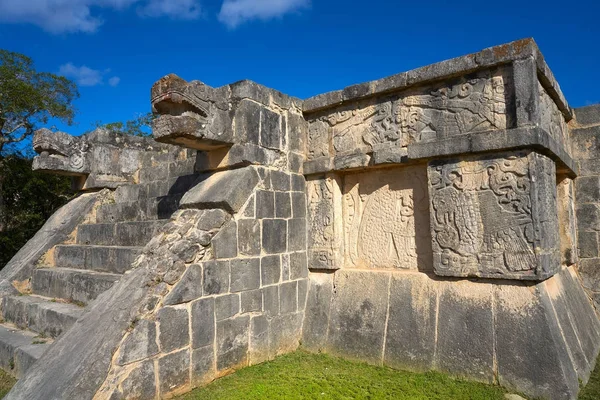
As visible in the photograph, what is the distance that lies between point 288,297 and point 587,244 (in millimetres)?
3610

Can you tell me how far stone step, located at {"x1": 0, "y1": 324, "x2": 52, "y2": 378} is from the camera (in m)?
3.63

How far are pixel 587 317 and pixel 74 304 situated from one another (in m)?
5.57

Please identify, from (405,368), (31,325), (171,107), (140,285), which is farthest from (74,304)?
(405,368)

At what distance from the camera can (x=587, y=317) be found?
423 cm

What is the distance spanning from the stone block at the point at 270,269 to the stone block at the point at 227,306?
379 millimetres

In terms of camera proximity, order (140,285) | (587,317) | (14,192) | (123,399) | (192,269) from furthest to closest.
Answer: (14,192)
(587,317)
(192,269)
(140,285)
(123,399)

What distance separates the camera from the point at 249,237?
3.99 m

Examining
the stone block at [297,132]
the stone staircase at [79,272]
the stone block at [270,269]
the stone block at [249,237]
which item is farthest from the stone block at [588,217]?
the stone staircase at [79,272]

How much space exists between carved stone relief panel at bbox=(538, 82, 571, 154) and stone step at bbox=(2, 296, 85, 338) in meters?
4.73

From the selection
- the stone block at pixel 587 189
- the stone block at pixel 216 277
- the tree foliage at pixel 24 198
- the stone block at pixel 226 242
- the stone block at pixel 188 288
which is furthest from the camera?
the tree foliage at pixel 24 198

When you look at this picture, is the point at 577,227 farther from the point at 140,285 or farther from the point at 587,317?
the point at 140,285

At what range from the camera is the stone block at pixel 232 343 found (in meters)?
3.63

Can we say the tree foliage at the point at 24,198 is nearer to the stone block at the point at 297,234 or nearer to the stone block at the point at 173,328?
the stone block at the point at 297,234

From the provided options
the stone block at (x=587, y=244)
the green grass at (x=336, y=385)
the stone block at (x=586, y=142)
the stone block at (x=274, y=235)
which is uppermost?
the stone block at (x=586, y=142)
